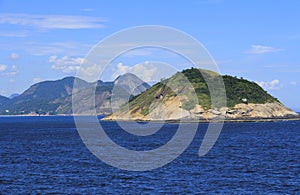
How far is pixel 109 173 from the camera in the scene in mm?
81125

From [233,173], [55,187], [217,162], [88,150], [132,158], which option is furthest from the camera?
[88,150]

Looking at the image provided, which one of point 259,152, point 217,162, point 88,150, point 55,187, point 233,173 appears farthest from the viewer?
point 88,150

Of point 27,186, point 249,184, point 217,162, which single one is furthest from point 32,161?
point 249,184

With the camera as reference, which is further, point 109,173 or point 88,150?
point 88,150

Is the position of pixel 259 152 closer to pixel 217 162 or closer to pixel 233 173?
pixel 217 162

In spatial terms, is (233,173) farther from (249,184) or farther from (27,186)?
(27,186)

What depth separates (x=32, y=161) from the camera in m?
99.6

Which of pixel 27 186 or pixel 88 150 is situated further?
pixel 88 150

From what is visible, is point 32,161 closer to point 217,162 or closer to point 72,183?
point 72,183

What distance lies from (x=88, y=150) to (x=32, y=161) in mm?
25531

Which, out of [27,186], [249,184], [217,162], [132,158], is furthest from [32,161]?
[249,184]

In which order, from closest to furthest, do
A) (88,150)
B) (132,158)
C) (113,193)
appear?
(113,193) < (132,158) < (88,150)

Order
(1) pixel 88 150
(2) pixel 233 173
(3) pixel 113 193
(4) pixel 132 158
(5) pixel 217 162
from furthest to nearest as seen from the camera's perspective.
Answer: (1) pixel 88 150 → (4) pixel 132 158 → (5) pixel 217 162 → (2) pixel 233 173 → (3) pixel 113 193

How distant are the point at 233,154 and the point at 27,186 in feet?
171
